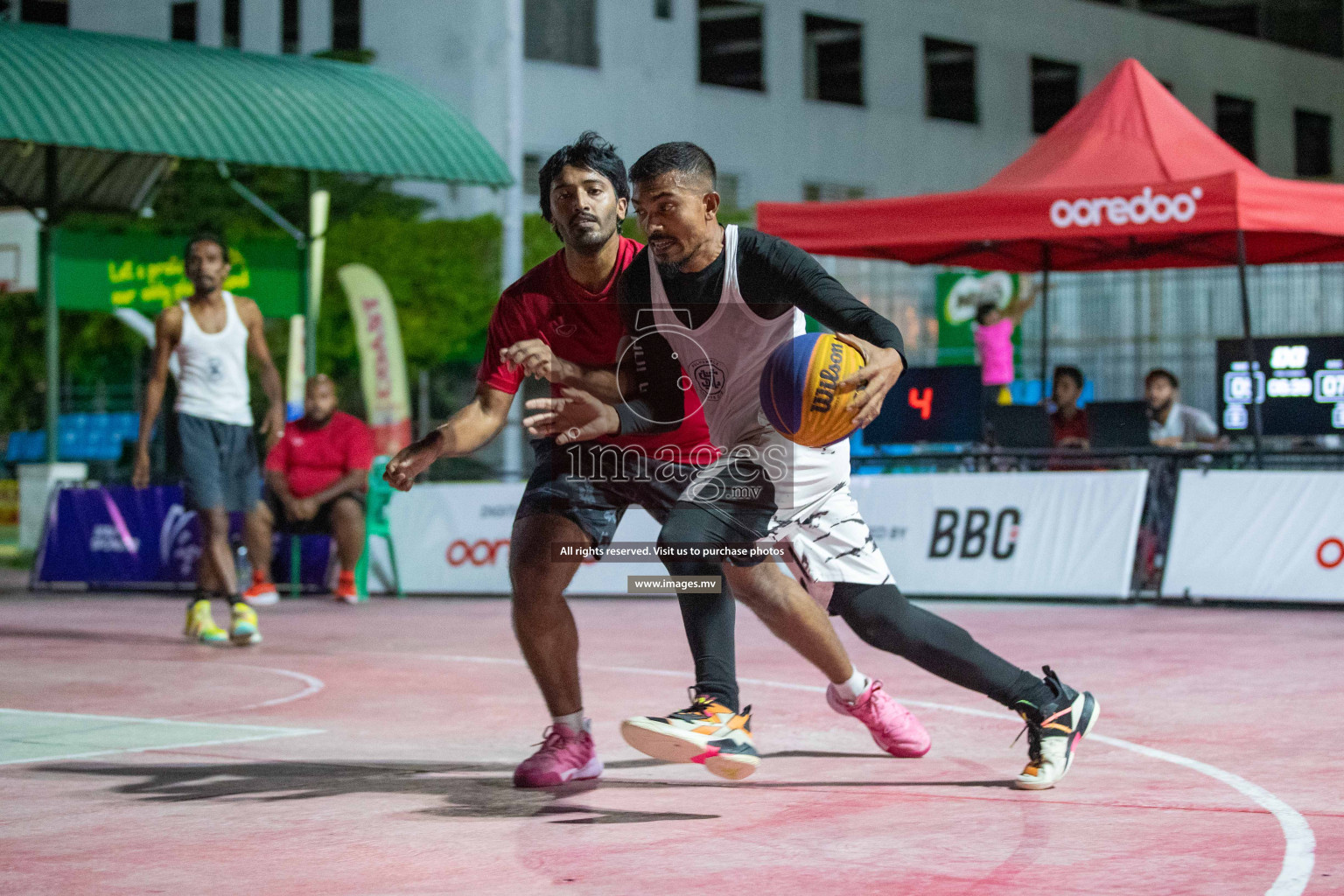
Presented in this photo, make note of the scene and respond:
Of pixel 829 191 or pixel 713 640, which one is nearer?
pixel 713 640

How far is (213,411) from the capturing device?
9.85m

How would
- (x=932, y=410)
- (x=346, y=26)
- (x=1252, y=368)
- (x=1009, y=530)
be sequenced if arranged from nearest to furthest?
(x=1009, y=530) < (x=1252, y=368) < (x=932, y=410) < (x=346, y=26)

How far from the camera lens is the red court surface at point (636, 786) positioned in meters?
4.07

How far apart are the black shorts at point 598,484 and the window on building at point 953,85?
38.3 meters

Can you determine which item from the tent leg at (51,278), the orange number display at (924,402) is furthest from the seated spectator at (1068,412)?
the tent leg at (51,278)

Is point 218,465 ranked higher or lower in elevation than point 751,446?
lower

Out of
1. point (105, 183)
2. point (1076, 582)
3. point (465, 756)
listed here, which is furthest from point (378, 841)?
point (105, 183)

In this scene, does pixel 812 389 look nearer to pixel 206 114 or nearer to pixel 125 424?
pixel 206 114

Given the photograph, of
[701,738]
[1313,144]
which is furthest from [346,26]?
[701,738]

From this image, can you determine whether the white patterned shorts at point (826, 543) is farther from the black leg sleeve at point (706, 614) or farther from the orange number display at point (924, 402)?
the orange number display at point (924, 402)

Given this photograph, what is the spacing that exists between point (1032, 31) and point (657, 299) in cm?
4020

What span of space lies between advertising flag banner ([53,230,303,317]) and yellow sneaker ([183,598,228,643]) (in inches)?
303

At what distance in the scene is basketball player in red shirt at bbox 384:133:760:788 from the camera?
5.15m

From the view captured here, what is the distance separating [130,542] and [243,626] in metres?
5.43
